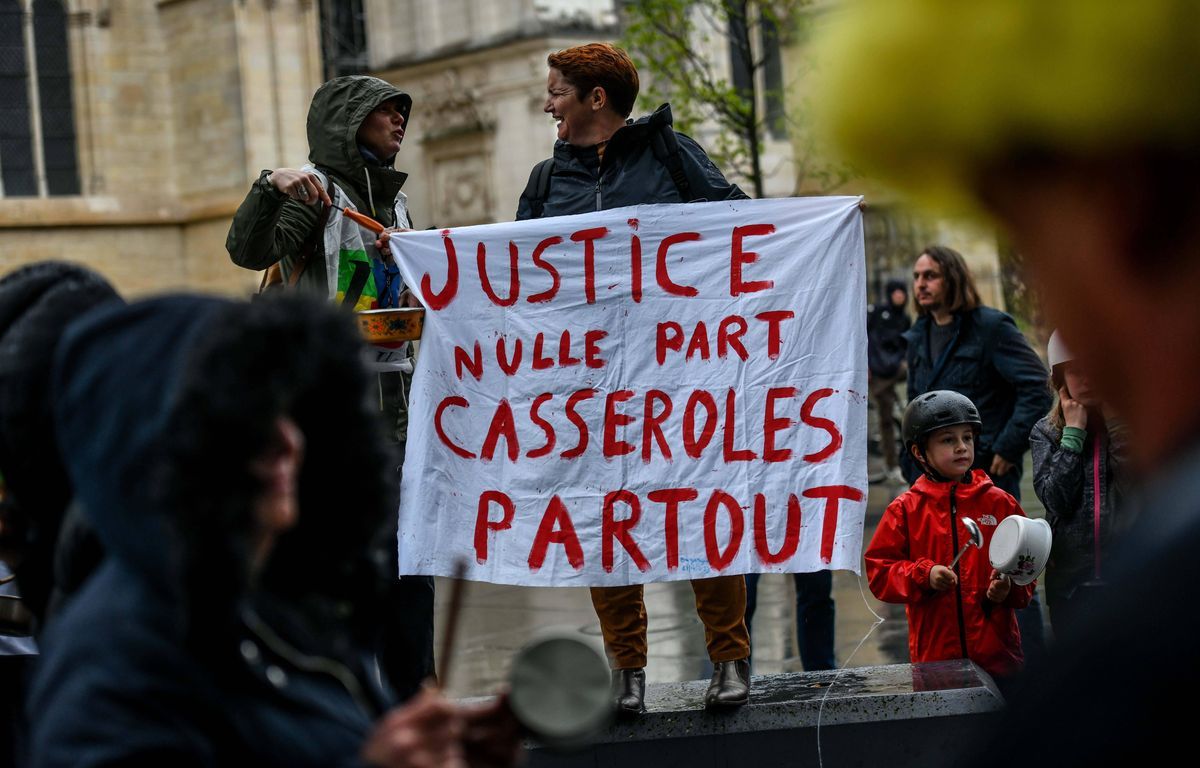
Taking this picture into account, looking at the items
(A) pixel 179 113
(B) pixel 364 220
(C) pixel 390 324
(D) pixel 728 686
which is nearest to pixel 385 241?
(B) pixel 364 220

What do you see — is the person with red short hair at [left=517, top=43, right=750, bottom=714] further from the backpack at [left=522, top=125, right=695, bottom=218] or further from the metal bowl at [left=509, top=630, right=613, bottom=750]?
the metal bowl at [left=509, top=630, right=613, bottom=750]

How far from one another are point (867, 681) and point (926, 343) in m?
2.14

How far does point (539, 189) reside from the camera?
5547 millimetres

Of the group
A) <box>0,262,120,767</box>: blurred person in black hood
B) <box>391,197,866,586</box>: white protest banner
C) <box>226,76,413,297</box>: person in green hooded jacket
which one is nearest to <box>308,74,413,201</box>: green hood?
<box>226,76,413,297</box>: person in green hooded jacket

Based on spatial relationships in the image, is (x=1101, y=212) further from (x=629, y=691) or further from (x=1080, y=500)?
(x=1080, y=500)

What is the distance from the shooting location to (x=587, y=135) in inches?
208

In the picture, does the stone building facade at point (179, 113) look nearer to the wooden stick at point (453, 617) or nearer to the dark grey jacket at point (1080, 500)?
the dark grey jacket at point (1080, 500)

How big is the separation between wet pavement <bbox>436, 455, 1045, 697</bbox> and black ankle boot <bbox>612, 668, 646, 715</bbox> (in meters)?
1.94

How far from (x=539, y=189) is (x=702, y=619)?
5.17ft

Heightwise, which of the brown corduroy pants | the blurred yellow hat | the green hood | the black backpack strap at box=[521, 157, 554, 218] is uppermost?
the green hood

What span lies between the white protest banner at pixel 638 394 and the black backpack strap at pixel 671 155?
0.29ft

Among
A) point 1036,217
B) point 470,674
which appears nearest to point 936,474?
point 470,674

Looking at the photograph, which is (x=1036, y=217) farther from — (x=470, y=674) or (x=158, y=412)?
(x=470, y=674)

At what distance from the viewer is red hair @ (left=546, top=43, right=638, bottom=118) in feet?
17.3
